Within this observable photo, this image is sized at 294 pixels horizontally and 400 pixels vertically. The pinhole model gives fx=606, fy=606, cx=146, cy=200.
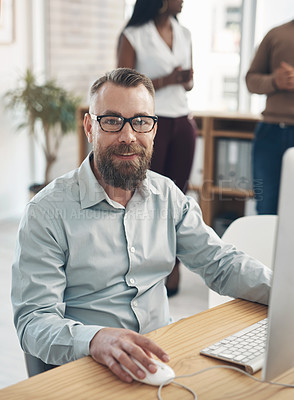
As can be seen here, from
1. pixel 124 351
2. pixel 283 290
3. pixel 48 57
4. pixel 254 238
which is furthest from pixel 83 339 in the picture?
pixel 48 57

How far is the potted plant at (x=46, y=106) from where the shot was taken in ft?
15.2

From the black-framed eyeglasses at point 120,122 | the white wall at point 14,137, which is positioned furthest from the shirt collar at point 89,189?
the white wall at point 14,137

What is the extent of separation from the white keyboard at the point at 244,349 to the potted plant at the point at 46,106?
3.54 meters

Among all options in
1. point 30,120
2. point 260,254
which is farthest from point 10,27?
point 260,254

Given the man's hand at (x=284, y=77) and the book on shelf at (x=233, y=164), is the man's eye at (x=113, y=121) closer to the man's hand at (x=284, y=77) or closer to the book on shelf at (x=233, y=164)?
the man's hand at (x=284, y=77)

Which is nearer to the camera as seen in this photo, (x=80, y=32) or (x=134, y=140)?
(x=134, y=140)

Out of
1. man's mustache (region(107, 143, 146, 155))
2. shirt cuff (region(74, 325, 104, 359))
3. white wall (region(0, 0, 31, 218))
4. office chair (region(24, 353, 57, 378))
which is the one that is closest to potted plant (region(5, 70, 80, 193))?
white wall (region(0, 0, 31, 218))

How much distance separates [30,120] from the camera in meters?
4.71

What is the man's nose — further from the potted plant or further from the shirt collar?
the potted plant

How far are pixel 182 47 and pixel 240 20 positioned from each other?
1.67 meters

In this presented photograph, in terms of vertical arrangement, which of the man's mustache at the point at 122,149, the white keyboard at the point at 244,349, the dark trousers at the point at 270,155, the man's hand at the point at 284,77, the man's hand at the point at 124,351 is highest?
the man's hand at the point at 284,77

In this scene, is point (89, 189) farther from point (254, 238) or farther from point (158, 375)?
point (254, 238)

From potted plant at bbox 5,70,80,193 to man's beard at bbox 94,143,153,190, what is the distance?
3.13 metres

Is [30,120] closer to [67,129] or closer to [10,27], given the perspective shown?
[67,129]
